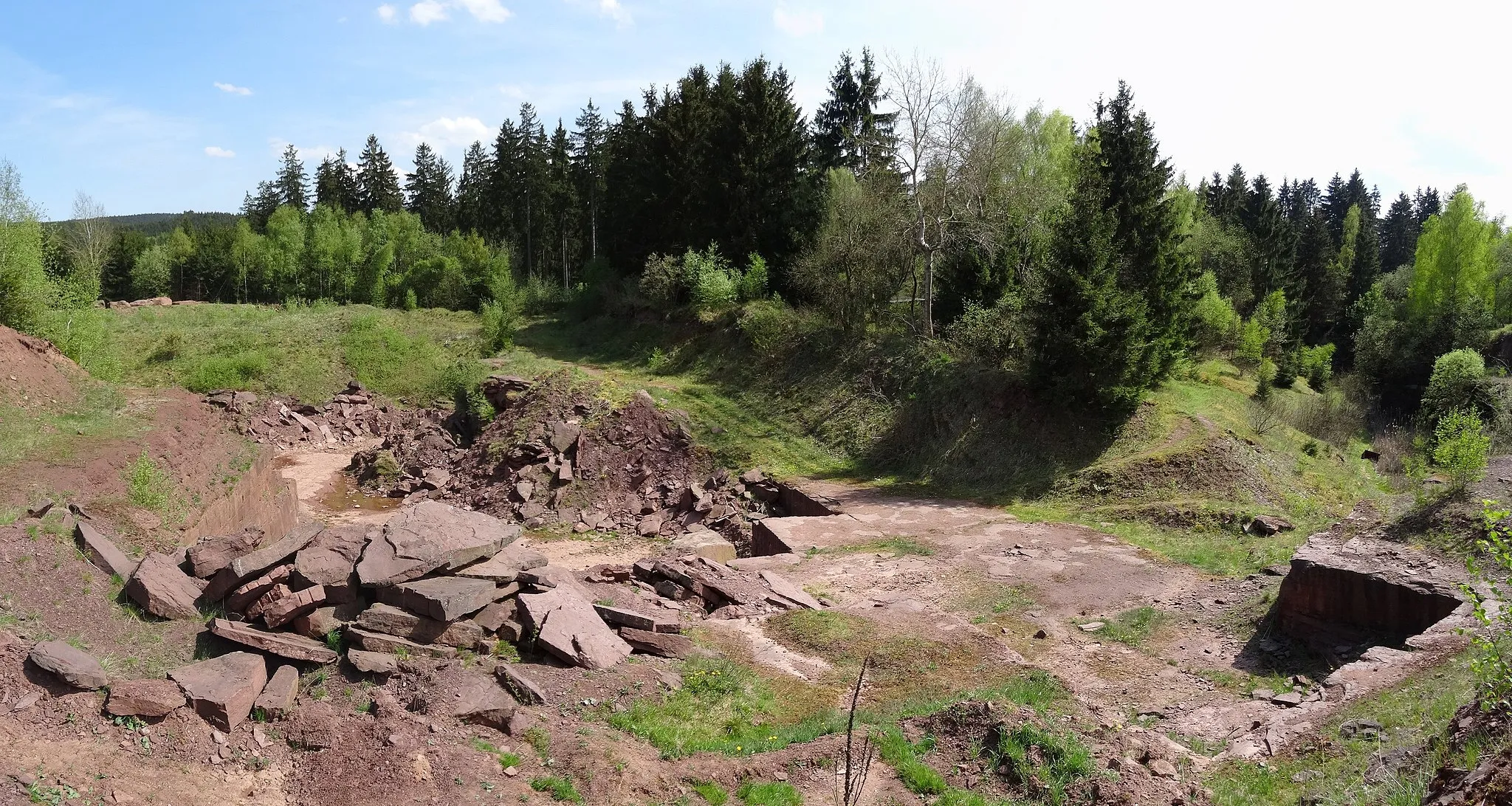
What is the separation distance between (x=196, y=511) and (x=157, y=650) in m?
7.39

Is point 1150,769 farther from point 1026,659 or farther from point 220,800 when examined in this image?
point 220,800

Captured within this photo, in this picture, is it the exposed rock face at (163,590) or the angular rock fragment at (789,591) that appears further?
the angular rock fragment at (789,591)

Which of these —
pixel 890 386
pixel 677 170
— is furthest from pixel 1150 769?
pixel 677 170

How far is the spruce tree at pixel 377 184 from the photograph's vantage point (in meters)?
66.7

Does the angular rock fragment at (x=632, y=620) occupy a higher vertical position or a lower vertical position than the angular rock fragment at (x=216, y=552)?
lower

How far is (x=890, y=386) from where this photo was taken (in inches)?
995

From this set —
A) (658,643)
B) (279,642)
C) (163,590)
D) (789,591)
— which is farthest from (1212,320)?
(163,590)

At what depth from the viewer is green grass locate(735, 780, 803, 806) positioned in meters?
6.98

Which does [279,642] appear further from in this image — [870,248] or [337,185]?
[337,185]

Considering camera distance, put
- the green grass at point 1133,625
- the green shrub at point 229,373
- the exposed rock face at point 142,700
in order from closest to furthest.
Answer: the exposed rock face at point 142,700 < the green grass at point 1133,625 < the green shrub at point 229,373

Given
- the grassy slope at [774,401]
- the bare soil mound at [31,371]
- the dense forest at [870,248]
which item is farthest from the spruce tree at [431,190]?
the bare soil mound at [31,371]

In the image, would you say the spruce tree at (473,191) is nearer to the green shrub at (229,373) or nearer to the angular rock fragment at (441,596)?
the green shrub at (229,373)

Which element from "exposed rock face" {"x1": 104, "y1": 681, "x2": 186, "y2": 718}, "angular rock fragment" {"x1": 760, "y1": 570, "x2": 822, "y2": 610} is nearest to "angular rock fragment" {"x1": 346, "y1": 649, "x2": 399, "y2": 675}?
"exposed rock face" {"x1": 104, "y1": 681, "x2": 186, "y2": 718}

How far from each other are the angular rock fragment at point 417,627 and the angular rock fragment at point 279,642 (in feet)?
1.60
